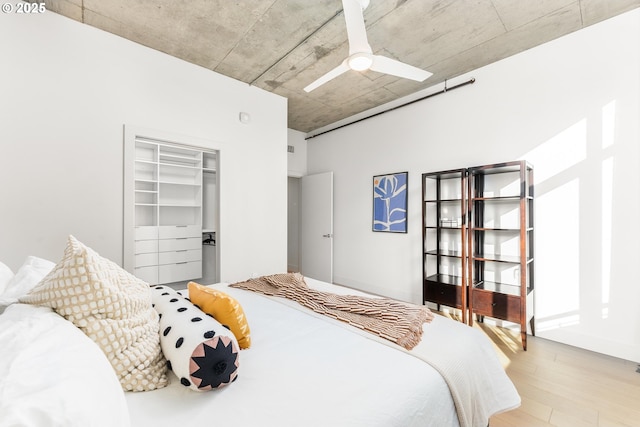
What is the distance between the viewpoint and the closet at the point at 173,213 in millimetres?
3672

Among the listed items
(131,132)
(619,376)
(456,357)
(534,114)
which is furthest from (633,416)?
(131,132)

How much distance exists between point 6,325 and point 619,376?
3.41 meters

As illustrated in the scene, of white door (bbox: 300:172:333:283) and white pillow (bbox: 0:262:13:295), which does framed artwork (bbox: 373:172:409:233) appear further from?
white pillow (bbox: 0:262:13:295)

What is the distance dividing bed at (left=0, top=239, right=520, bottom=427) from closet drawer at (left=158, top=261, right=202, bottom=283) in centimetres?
287

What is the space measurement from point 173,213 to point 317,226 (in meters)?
2.32

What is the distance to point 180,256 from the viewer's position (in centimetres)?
396

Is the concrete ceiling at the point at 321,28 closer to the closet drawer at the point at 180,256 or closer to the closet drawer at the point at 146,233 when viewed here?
the closet drawer at the point at 146,233

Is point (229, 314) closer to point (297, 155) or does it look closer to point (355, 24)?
point (355, 24)

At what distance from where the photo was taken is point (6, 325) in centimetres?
67

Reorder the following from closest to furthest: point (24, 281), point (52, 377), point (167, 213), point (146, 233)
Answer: point (52, 377), point (24, 281), point (146, 233), point (167, 213)

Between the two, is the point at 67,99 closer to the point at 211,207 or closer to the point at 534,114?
the point at 211,207

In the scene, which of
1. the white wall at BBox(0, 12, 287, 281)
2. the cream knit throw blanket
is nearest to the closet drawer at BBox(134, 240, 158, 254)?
the white wall at BBox(0, 12, 287, 281)

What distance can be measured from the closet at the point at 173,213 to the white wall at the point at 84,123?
0.30 metres

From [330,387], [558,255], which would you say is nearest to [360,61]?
[330,387]
